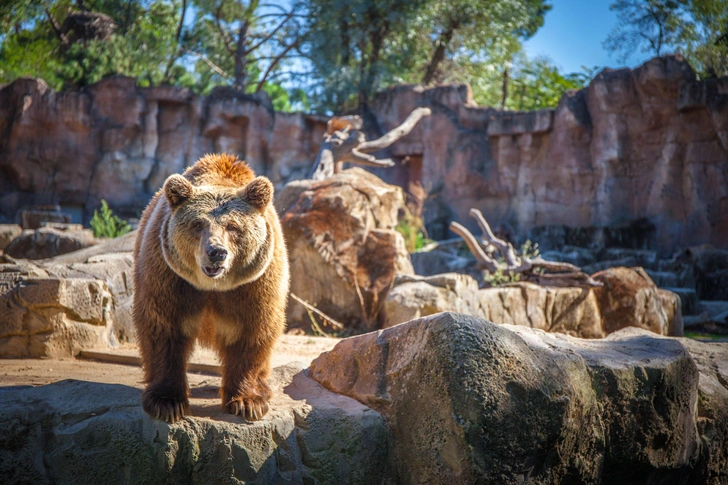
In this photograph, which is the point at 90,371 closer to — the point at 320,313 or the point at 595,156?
the point at 320,313

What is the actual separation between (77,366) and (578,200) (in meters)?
15.1

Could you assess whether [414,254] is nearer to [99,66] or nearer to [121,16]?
[99,66]

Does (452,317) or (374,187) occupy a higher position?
(374,187)

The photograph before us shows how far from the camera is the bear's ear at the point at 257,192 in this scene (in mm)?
3363

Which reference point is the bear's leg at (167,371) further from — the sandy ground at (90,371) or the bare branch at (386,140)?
the bare branch at (386,140)

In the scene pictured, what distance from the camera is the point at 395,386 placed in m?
3.36

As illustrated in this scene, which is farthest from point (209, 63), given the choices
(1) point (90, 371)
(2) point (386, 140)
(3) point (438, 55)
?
(1) point (90, 371)

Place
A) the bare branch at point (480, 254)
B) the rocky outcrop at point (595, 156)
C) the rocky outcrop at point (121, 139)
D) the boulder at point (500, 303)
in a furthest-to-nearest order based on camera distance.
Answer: the rocky outcrop at point (121, 139)
the rocky outcrop at point (595, 156)
the bare branch at point (480, 254)
the boulder at point (500, 303)

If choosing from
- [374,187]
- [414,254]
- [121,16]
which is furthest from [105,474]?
[121,16]

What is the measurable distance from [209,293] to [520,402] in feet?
5.61

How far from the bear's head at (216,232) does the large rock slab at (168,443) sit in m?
0.74

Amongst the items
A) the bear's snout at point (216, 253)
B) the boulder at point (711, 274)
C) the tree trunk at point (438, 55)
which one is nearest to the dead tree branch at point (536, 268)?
the boulder at point (711, 274)

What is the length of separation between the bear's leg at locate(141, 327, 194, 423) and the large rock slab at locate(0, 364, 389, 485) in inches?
3.2

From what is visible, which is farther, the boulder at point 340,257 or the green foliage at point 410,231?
the green foliage at point 410,231
